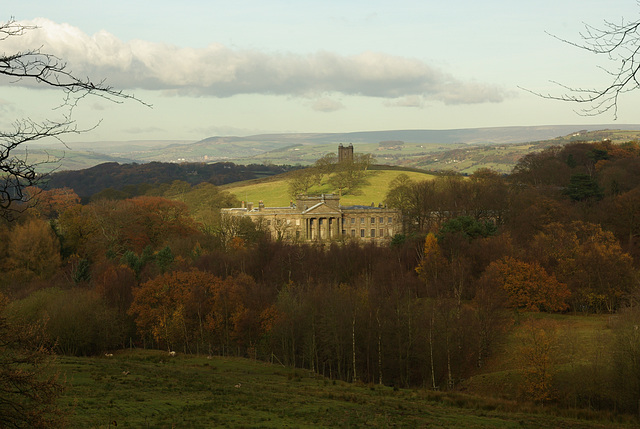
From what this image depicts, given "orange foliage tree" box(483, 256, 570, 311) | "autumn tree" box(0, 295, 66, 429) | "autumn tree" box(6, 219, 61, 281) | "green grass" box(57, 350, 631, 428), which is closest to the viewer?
"autumn tree" box(0, 295, 66, 429)

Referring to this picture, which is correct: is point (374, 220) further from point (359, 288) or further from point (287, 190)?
point (359, 288)

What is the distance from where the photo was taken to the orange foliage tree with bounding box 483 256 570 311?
5509 cm

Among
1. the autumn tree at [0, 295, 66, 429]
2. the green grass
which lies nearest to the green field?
the green grass

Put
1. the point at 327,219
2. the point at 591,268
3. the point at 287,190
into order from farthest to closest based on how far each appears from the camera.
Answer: the point at 287,190, the point at 327,219, the point at 591,268

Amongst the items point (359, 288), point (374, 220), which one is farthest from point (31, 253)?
point (374, 220)

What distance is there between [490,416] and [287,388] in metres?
11.0

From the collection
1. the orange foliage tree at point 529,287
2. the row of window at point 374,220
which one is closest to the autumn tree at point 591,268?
the orange foliage tree at point 529,287

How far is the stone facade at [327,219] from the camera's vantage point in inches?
4156

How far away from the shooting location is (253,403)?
90.3 feet

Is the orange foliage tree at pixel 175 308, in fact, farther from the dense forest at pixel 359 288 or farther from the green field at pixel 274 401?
the green field at pixel 274 401

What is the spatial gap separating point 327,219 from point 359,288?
162ft

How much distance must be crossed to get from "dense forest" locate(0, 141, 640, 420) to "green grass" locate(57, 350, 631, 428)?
13.9ft

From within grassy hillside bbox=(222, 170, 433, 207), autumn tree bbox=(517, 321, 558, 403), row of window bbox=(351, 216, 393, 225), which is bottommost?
autumn tree bbox=(517, 321, 558, 403)

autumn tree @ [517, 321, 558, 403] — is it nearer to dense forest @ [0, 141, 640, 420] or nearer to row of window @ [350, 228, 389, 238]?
dense forest @ [0, 141, 640, 420]
